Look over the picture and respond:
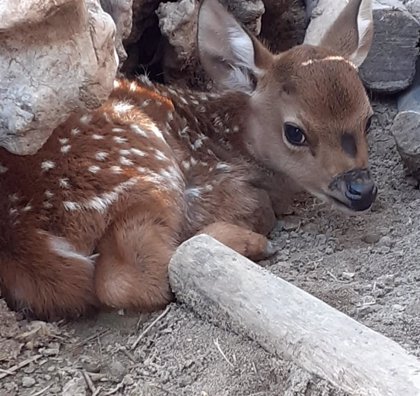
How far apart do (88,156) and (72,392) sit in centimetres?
95

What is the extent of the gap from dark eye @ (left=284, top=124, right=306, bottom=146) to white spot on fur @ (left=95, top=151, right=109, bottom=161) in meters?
0.83

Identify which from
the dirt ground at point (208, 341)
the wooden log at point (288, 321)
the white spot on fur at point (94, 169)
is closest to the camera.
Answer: the wooden log at point (288, 321)

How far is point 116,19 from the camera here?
3.99 metres

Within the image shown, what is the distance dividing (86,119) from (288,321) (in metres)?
1.26

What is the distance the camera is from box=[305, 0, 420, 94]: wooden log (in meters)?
4.70

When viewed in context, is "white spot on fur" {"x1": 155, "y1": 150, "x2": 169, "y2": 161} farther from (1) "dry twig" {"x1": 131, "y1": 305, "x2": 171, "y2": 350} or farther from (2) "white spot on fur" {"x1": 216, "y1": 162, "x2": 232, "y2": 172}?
(1) "dry twig" {"x1": 131, "y1": 305, "x2": 171, "y2": 350}

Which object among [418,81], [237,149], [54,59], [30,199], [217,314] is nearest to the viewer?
[54,59]

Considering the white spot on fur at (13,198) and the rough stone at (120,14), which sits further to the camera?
the rough stone at (120,14)

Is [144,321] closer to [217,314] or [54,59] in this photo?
[217,314]

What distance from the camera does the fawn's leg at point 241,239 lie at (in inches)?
147

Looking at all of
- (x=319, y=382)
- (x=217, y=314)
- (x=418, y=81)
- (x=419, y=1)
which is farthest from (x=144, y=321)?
(x=419, y=1)

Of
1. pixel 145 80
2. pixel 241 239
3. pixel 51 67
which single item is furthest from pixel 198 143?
pixel 51 67

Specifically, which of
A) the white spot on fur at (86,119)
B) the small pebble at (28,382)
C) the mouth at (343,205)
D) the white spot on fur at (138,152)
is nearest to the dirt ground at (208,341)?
the small pebble at (28,382)

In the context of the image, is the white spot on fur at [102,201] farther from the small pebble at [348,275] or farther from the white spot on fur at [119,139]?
the small pebble at [348,275]
